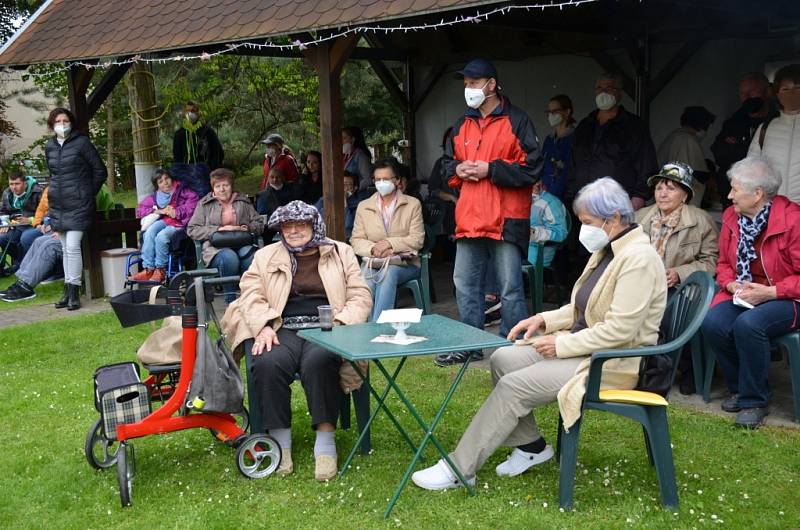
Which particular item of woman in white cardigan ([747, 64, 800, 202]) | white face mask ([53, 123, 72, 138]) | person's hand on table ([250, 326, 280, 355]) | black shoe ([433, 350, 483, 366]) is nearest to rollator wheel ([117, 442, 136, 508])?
person's hand on table ([250, 326, 280, 355])

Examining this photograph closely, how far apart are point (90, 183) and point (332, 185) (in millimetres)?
3181

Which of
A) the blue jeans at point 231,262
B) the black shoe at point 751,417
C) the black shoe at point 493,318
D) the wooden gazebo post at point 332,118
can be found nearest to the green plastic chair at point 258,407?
the black shoe at point 751,417

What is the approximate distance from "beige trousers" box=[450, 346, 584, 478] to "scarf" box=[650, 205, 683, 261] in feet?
5.95

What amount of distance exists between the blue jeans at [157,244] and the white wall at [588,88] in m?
3.85

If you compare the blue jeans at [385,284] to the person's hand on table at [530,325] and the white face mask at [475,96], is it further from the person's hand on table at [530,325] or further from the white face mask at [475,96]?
the person's hand on table at [530,325]

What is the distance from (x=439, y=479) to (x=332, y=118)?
3407mm

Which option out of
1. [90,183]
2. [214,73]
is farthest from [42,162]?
[90,183]

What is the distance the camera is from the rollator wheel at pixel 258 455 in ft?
13.4

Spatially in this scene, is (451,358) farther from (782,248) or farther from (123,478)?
(123,478)

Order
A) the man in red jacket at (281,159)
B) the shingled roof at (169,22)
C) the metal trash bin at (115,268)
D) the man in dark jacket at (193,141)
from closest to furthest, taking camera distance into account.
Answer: the shingled roof at (169,22)
the metal trash bin at (115,268)
the man in red jacket at (281,159)
the man in dark jacket at (193,141)

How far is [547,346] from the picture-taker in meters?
3.78

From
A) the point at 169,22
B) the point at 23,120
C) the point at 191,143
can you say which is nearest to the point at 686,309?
the point at 169,22

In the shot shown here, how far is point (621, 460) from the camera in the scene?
13.6 feet

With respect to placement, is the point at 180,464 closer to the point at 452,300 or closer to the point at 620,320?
the point at 620,320
